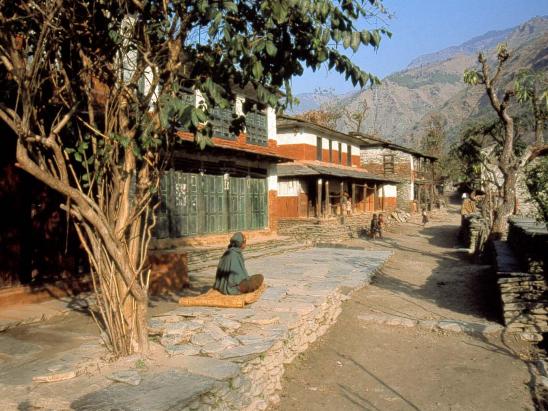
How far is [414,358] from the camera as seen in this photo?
22.5 ft

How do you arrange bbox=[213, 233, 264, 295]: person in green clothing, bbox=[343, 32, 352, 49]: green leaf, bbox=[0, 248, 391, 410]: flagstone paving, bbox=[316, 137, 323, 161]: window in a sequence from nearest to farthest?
bbox=[0, 248, 391, 410]: flagstone paving < bbox=[343, 32, 352, 49]: green leaf < bbox=[213, 233, 264, 295]: person in green clothing < bbox=[316, 137, 323, 161]: window

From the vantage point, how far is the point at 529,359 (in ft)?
22.1

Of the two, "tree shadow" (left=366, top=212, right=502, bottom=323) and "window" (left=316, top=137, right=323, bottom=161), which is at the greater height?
"window" (left=316, top=137, right=323, bottom=161)

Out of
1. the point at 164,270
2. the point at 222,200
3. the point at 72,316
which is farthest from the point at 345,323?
the point at 222,200

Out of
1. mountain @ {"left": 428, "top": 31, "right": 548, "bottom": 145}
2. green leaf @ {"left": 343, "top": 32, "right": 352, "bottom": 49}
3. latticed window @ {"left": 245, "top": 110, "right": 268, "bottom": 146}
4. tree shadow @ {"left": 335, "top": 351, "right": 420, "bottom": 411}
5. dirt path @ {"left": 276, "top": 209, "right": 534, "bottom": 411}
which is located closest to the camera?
green leaf @ {"left": 343, "top": 32, "right": 352, "bottom": 49}

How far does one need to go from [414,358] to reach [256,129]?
12835mm

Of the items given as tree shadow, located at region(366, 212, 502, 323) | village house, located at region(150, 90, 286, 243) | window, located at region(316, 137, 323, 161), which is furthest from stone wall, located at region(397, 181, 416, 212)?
village house, located at region(150, 90, 286, 243)

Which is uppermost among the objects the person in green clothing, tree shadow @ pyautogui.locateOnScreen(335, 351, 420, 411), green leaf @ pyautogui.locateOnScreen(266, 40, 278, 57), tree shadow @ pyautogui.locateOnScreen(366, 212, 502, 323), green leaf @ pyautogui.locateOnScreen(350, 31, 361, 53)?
green leaf @ pyautogui.locateOnScreen(350, 31, 361, 53)

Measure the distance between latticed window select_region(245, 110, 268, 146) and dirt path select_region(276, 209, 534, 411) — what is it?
853cm

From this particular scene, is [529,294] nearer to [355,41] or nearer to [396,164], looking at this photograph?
[355,41]

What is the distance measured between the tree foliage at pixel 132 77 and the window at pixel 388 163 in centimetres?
3336

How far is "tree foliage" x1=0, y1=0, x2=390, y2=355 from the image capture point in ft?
14.3

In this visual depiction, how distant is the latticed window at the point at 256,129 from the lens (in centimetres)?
1764

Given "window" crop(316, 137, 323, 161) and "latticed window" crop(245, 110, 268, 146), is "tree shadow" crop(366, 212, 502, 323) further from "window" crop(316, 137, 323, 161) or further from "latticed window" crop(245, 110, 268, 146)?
"window" crop(316, 137, 323, 161)
